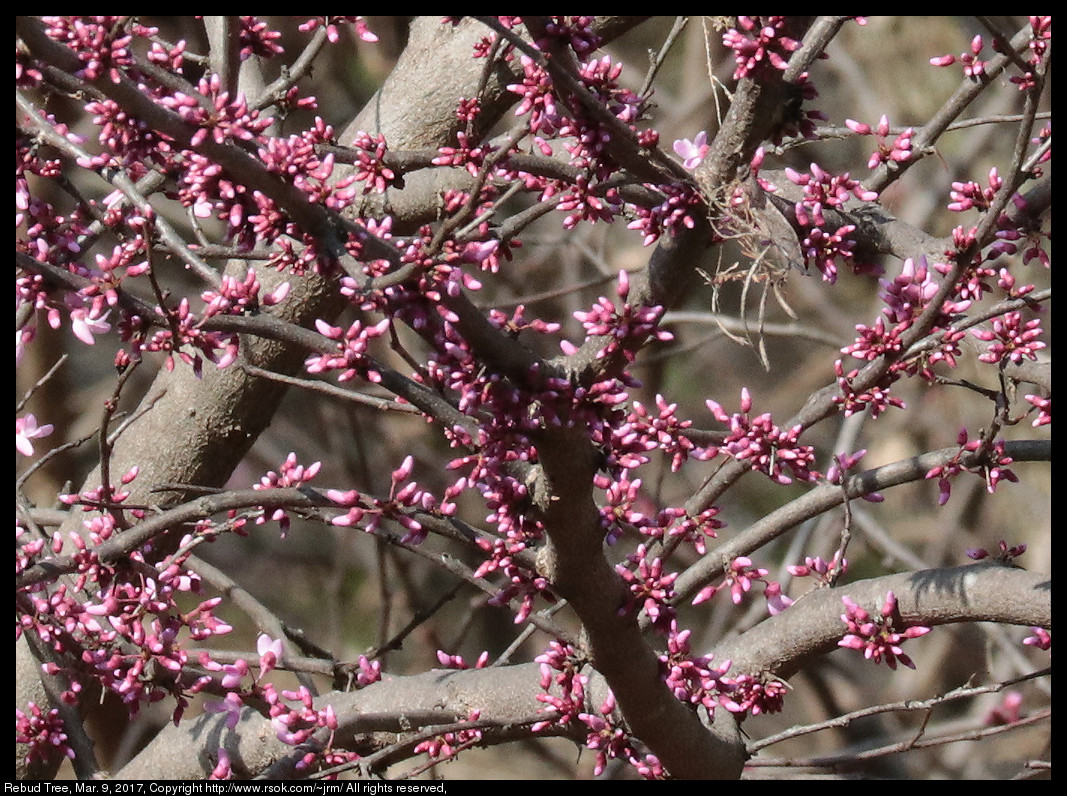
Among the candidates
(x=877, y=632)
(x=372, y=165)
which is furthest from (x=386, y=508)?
(x=877, y=632)

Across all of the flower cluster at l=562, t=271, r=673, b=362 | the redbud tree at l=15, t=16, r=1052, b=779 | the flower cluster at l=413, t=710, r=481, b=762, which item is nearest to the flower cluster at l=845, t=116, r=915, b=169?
the redbud tree at l=15, t=16, r=1052, b=779

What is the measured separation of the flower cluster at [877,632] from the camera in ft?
7.66

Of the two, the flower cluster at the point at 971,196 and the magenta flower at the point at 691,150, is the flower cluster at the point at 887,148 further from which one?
the magenta flower at the point at 691,150

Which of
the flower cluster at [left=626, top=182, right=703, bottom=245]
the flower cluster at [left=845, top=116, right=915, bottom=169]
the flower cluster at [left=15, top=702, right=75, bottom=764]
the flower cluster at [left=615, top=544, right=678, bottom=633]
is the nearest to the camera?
the flower cluster at [left=626, top=182, right=703, bottom=245]

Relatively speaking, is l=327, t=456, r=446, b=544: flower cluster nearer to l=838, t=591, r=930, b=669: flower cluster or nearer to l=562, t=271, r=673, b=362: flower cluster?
l=562, t=271, r=673, b=362: flower cluster

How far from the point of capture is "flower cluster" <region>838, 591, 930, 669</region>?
2.34m

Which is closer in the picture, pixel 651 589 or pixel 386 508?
pixel 386 508

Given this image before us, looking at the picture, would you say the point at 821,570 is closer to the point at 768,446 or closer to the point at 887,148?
the point at 768,446

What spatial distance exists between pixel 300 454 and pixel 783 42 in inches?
222

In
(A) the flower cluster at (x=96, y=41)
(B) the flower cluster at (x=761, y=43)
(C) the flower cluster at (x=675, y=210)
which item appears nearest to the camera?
(A) the flower cluster at (x=96, y=41)

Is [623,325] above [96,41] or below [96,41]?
Answer: below

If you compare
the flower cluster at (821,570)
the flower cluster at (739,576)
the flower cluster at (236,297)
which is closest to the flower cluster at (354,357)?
the flower cluster at (236,297)

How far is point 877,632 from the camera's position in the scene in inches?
92.2

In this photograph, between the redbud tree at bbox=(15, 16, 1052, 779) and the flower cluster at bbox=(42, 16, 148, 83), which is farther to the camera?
the redbud tree at bbox=(15, 16, 1052, 779)
